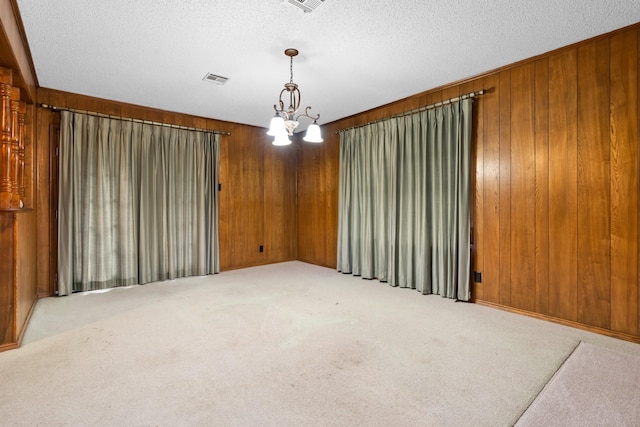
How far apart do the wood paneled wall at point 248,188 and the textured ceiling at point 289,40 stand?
0.71 meters

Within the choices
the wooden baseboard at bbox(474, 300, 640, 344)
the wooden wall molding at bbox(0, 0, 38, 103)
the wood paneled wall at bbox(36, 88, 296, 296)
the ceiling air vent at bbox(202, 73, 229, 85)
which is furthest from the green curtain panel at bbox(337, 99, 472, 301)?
the wooden wall molding at bbox(0, 0, 38, 103)

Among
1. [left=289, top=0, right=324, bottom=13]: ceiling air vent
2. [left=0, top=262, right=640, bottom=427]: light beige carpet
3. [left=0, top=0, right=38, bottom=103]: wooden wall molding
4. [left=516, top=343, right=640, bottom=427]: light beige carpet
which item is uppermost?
[left=289, top=0, right=324, bottom=13]: ceiling air vent

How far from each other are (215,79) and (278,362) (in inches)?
116

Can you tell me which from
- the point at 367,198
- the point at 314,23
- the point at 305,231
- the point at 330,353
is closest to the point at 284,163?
the point at 305,231

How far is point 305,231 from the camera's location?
616cm

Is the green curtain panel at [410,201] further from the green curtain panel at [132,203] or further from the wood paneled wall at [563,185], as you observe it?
the green curtain panel at [132,203]

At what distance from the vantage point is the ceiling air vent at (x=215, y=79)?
353 centimetres

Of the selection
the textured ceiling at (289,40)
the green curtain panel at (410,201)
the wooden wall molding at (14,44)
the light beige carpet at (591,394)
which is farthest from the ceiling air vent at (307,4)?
the light beige carpet at (591,394)

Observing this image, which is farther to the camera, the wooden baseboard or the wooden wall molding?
the wooden baseboard

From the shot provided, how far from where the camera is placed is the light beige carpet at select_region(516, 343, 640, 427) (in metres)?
1.69

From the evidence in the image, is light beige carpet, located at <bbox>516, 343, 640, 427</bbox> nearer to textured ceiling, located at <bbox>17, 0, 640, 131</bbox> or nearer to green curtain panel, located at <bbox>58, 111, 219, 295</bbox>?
textured ceiling, located at <bbox>17, 0, 640, 131</bbox>

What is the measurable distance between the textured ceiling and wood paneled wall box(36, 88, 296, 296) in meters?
0.71

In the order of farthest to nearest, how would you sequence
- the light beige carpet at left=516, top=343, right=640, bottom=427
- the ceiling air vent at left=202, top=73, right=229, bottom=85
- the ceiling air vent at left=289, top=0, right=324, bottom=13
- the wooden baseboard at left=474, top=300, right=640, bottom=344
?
the ceiling air vent at left=202, top=73, right=229, bottom=85 → the wooden baseboard at left=474, top=300, right=640, bottom=344 → the ceiling air vent at left=289, top=0, right=324, bottom=13 → the light beige carpet at left=516, top=343, right=640, bottom=427

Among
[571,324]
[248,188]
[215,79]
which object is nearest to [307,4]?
[215,79]
